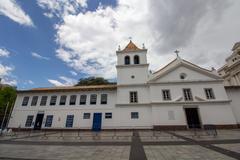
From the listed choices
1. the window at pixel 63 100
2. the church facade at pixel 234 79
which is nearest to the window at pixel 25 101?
the window at pixel 63 100

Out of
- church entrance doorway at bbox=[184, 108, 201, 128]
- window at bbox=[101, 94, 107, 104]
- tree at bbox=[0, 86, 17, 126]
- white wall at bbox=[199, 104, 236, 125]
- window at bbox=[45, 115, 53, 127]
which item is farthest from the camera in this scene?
tree at bbox=[0, 86, 17, 126]

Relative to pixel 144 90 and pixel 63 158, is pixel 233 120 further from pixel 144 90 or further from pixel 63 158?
pixel 63 158

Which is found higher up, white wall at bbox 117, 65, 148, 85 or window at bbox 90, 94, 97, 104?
white wall at bbox 117, 65, 148, 85

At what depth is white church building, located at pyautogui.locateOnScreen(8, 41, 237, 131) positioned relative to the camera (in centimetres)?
1947

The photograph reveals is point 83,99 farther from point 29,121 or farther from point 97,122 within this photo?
point 29,121

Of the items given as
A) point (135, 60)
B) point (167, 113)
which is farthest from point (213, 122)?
point (135, 60)

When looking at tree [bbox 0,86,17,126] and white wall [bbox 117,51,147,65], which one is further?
tree [bbox 0,86,17,126]

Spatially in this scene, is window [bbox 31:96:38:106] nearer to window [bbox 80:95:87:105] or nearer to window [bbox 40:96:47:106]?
window [bbox 40:96:47:106]

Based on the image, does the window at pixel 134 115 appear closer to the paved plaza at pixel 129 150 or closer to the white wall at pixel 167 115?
the white wall at pixel 167 115

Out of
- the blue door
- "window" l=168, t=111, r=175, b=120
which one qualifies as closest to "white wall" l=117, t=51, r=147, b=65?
"window" l=168, t=111, r=175, b=120

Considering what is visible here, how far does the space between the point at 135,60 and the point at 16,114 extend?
75.6 feet

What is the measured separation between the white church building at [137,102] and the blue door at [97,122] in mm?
15

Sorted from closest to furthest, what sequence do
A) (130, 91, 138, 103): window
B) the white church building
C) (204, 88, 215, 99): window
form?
1. the white church building
2. (204, 88, 215, 99): window
3. (130, 91, 138, 103): window

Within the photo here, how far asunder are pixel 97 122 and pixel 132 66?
35.6 ft
